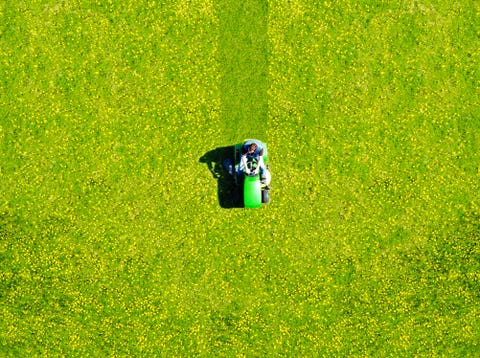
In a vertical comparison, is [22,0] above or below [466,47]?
above

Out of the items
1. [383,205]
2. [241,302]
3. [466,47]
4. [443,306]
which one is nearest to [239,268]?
[241,302]

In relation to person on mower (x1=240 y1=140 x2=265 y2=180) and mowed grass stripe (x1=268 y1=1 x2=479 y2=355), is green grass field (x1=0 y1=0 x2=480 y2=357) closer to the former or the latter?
mowed grass stripe (x1=268 y1=1 x2=479 y2=355)

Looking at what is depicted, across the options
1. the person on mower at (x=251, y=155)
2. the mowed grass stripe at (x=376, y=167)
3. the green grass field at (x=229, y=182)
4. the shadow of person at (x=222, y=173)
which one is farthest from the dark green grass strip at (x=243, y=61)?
the person on mower at (x=251, y=155)

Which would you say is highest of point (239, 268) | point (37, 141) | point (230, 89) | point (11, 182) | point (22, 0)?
point (22, 0)

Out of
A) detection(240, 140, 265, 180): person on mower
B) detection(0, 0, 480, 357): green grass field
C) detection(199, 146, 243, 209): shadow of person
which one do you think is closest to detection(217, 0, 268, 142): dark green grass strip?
detection(0, 0, 480, 357): green grass field

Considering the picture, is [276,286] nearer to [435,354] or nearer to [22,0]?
[435,354]

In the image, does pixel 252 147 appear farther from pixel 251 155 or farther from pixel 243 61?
pixel 243 61
